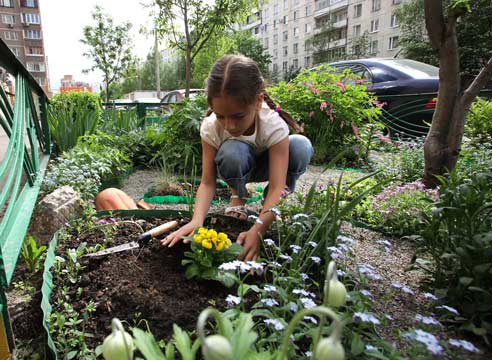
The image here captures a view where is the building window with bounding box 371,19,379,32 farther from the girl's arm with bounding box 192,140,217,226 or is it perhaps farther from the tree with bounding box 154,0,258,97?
the girl's arm with bounding box 192,140,217,226

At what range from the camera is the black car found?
552 centimetres

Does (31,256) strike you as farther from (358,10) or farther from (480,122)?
(358,10)

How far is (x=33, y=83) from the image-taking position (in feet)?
9.61

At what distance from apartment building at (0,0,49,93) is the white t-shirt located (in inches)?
1992

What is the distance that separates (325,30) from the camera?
3634cm

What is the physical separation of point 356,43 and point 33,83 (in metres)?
32.7

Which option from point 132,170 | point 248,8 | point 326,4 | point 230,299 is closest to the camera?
point 230,299

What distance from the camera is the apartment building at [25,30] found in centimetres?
4578

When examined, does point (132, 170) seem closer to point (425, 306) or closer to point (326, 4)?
point (425, 306)

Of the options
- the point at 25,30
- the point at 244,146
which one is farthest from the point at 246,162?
the point at 25,30

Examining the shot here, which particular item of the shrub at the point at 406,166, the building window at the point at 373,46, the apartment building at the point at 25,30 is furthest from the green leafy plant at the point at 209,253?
the apartment building at the point at 25,30

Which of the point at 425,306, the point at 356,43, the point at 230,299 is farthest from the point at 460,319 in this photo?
the point at 356,43

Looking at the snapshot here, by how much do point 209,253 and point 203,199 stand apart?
49 cm

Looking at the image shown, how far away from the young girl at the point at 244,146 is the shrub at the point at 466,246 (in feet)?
2.32
